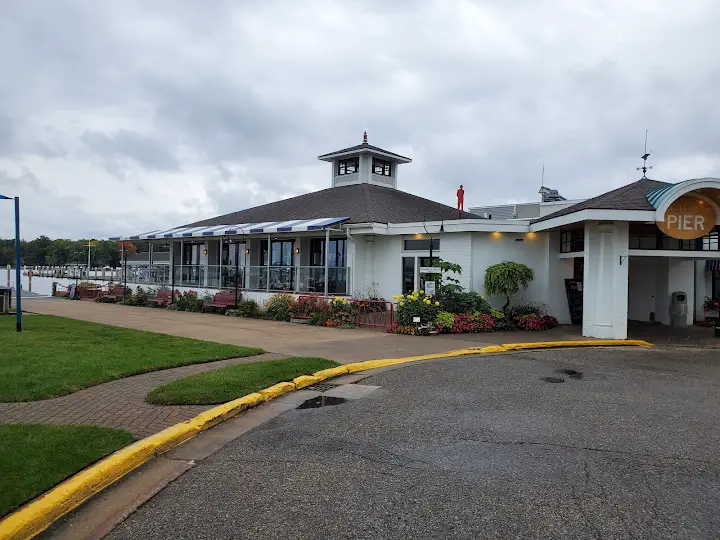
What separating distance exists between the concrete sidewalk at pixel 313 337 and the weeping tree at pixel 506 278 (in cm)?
170

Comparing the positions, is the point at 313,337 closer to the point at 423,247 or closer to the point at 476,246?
the point at 423,247

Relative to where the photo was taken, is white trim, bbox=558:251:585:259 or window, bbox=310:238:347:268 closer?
white trim, bbox=558:251:585:259

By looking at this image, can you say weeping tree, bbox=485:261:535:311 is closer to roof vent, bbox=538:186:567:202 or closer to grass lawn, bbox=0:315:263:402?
grass lawn, bbox=0:315:263:402

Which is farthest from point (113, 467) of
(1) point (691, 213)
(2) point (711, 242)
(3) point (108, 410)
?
(2) point (711, 242)

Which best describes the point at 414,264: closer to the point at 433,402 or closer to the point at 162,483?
the point at 433,402

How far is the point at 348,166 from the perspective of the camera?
28031mm

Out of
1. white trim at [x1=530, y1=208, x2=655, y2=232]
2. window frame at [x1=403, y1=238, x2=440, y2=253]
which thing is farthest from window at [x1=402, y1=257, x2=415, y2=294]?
white trim at [x1=530, y1=208, x2=655, y2=232]

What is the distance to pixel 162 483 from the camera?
462 cm

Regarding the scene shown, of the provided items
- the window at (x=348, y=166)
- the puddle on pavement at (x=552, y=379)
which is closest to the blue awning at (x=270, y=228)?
the window at (x=348, y=166)

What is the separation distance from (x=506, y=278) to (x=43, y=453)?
13.5 metres

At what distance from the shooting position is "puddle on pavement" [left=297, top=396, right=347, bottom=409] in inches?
282

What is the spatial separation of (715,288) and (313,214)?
1580 cm

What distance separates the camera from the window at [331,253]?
21.5 metres

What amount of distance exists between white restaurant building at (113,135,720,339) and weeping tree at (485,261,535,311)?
0.83m
